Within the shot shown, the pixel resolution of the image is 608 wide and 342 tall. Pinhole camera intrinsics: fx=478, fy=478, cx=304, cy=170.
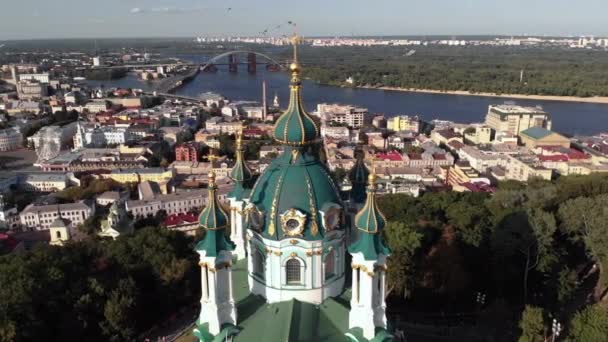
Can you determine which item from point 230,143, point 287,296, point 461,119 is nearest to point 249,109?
point 230,143

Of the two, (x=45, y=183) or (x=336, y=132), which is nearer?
(x=45, y=183)

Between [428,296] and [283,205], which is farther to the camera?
[428,296]

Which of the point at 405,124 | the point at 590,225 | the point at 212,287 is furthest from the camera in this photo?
the point at 405,124

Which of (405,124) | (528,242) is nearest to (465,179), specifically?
(528,242)

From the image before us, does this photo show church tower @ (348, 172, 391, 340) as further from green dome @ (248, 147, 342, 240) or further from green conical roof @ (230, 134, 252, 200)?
green conical roof @ (230, 134, 252, 200)

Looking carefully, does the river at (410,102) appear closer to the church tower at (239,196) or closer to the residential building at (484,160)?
the residential building at (484,160)

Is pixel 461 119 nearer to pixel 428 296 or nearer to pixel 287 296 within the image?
pixel 428 296

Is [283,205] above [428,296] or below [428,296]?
above

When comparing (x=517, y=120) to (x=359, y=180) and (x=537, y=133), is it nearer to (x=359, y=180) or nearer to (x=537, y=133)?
(x=537, y=133)

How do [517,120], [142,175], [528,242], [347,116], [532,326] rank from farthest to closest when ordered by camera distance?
[347,116] < [517,120] < [142,175] < [528,242] < [532,326]
